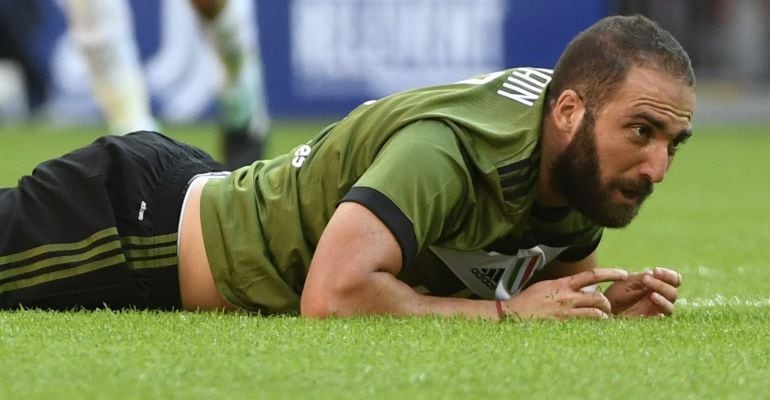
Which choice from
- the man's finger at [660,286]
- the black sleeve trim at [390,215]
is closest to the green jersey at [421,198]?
the black sleeve trim at [390,215]

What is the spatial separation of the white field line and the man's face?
0.80 meters

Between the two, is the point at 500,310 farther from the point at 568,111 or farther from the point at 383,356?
the point at 383,356

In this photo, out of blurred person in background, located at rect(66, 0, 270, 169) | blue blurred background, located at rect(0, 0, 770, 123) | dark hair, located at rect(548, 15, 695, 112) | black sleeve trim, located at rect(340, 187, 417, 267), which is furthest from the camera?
blue blurred background, located at rect(0, 0, 770, 123)

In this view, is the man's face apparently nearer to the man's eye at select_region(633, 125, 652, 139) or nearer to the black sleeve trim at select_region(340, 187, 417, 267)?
the man's eye at select_region(633, 125, 652, 139)

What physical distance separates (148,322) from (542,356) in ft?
3.13

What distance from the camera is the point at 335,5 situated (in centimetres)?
1411

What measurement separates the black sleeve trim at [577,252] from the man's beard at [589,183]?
43 cm

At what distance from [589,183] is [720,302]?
99 centimetres

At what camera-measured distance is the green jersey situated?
12.1ft

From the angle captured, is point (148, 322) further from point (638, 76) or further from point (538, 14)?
point (538, 14)

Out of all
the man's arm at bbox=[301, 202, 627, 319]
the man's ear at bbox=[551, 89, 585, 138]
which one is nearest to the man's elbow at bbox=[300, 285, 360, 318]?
the man's arm at bbox=[301, 202, 627, 319]

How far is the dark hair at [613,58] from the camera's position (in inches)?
147

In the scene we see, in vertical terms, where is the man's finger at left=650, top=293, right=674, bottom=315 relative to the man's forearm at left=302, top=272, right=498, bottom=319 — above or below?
below

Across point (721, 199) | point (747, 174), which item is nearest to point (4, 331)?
point (721, 199)
